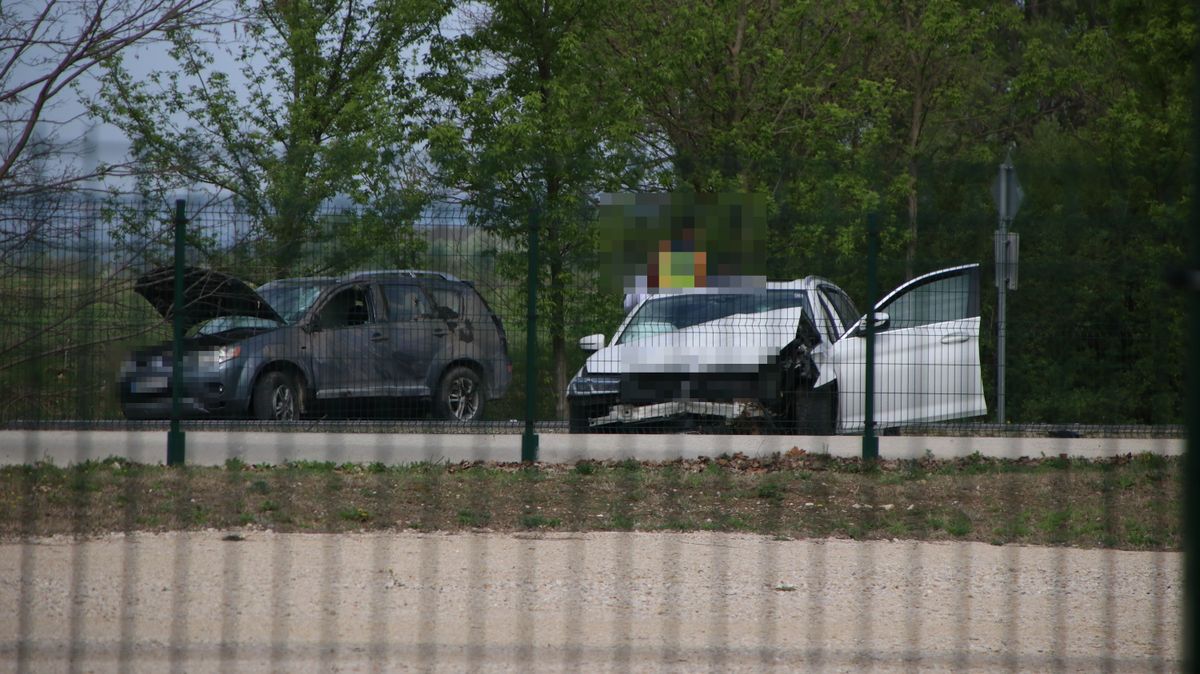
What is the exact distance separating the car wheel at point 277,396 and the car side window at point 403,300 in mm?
1063

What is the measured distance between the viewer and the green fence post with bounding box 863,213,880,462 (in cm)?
1052

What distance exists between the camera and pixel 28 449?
31.9 feet

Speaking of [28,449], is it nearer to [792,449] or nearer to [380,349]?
[380,349]

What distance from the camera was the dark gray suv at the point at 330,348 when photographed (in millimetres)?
10227

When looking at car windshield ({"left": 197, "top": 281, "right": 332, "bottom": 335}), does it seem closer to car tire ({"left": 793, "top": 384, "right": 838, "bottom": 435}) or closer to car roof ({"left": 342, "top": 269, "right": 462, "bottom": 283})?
car roof ({"left": 342, "top": 269, "right": 462, "bottom": 283})

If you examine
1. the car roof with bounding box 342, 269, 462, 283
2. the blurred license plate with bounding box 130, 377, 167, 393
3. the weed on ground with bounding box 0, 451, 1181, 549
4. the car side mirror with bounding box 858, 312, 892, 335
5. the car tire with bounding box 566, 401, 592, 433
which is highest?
the car roof with bounding box 342, 269, 462, 283

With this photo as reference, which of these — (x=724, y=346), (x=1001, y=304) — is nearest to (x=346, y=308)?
(x=724, y=346)

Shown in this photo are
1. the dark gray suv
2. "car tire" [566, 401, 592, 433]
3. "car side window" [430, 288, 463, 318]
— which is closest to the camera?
the dark gray suv

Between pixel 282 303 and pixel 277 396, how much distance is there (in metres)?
0.79

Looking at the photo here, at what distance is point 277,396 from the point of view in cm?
1048

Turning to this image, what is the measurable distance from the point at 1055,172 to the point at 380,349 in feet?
18.9

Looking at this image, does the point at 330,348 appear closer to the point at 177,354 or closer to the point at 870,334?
the point at 177,354

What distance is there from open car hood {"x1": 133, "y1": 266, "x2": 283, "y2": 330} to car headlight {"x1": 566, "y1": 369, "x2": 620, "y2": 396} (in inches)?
97.9

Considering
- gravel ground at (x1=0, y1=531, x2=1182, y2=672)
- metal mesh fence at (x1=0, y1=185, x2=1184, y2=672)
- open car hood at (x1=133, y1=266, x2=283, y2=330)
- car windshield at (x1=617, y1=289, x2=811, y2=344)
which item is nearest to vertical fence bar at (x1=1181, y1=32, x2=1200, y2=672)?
gravel ground at (x1=0, y1=531, x2=1182, y2=672)
